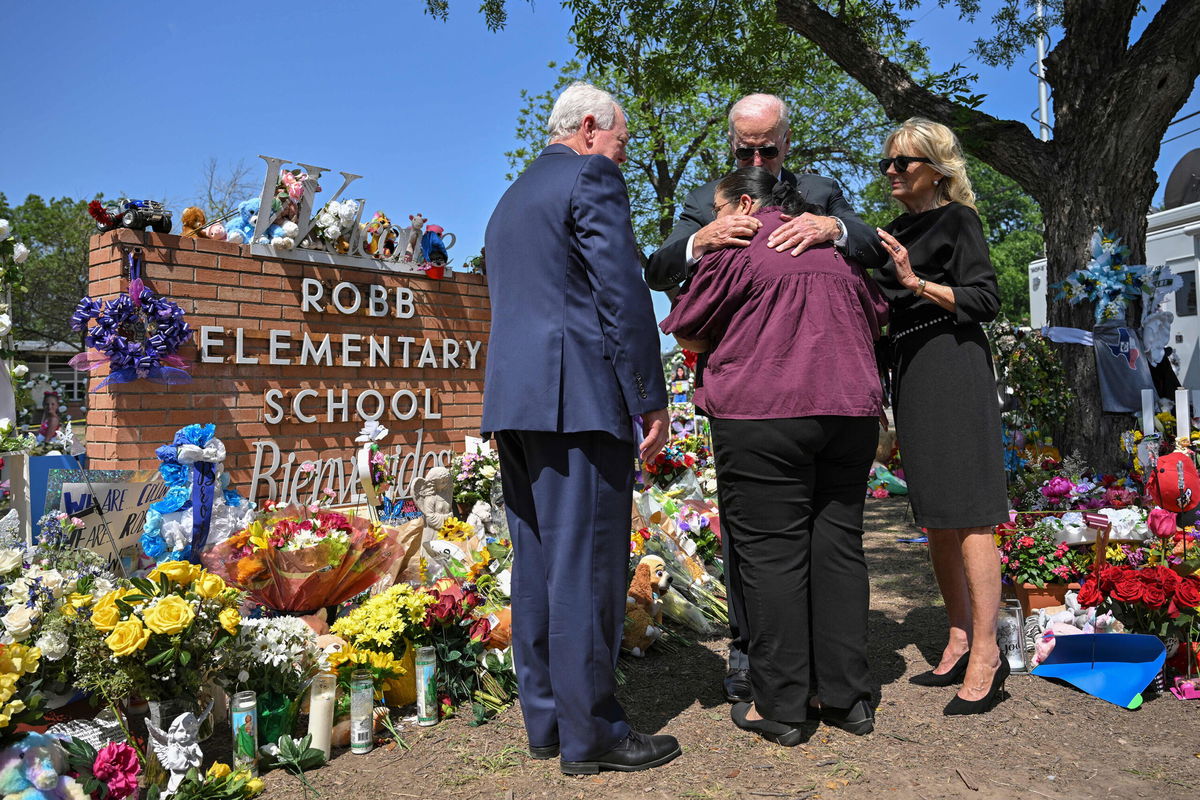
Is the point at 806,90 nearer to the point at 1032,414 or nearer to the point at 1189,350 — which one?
the point at 1189,350

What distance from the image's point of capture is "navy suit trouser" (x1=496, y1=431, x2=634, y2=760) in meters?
2.35

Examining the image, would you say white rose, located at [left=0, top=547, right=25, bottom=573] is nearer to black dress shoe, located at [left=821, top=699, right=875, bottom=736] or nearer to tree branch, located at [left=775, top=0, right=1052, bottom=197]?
black dress shoe, located at [left=821, top=699, right=875, bottom=736]

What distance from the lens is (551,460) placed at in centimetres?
239

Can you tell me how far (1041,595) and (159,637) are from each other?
3.31 meters

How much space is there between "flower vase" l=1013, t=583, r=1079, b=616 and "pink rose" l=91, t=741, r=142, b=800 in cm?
329

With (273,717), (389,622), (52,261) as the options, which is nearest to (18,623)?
(273,717)

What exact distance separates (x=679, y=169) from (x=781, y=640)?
15899mm

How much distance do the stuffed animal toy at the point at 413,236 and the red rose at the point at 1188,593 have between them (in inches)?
184

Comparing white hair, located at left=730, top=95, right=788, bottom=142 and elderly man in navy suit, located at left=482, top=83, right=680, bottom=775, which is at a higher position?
white hair, located at left=730, top=95, right=788, bottom=142

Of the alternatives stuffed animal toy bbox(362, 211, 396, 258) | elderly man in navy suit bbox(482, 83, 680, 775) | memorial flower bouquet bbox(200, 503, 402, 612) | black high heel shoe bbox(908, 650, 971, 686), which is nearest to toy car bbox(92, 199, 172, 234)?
stuffed animal toy bbox(362, 211, 396, 258)

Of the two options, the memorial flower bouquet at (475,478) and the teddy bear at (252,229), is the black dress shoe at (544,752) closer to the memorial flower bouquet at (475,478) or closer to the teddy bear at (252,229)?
the memorial flower bouquet at (475,478)

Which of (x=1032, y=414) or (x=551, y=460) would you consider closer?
(x=551, y=460)

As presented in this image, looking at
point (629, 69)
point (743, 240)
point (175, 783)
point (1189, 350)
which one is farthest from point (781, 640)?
point (1189, 350)

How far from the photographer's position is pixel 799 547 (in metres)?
2.54
